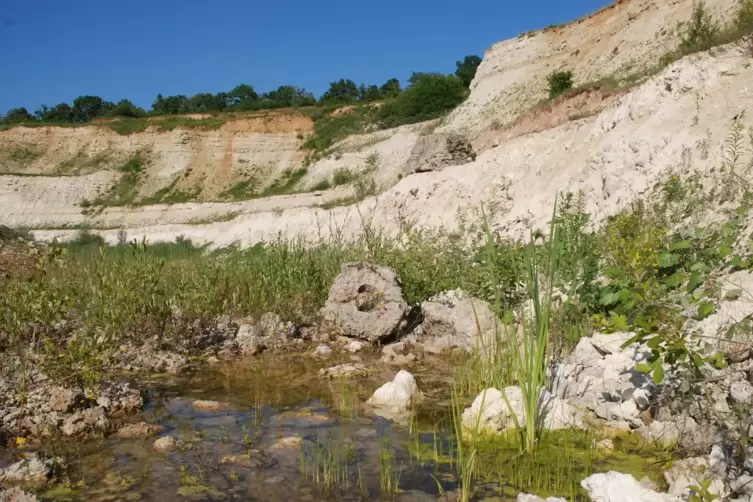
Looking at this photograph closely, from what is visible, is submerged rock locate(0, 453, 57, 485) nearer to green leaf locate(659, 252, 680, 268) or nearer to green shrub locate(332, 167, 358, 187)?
green leaf locate(659, 252, 680, 268)

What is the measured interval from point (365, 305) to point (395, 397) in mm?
3190

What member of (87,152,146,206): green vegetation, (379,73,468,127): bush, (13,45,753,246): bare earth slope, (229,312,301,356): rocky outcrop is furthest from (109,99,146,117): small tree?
(229,312,301,356): rocky outcrop

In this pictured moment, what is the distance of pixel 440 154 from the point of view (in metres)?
20.1

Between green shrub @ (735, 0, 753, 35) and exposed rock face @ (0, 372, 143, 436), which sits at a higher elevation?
green shrub @ (735, 0, 753, 35)

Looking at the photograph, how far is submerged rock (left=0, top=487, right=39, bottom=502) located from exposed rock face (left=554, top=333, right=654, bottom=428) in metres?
3.82

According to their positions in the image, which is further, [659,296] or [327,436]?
[327,436]

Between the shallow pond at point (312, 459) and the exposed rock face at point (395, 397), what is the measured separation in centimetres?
13

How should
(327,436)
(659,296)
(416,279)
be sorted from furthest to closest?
(416,279) → (327,436) → (659,296)

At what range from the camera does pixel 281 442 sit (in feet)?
16.0

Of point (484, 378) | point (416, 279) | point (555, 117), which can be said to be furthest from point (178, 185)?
point (484, 378)

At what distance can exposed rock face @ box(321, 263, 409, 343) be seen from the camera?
865cm

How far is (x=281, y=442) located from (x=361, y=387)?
181 cm

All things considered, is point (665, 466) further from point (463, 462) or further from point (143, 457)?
point (143, 457)

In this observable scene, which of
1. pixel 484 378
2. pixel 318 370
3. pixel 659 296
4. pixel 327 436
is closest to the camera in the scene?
pixel 659 296
